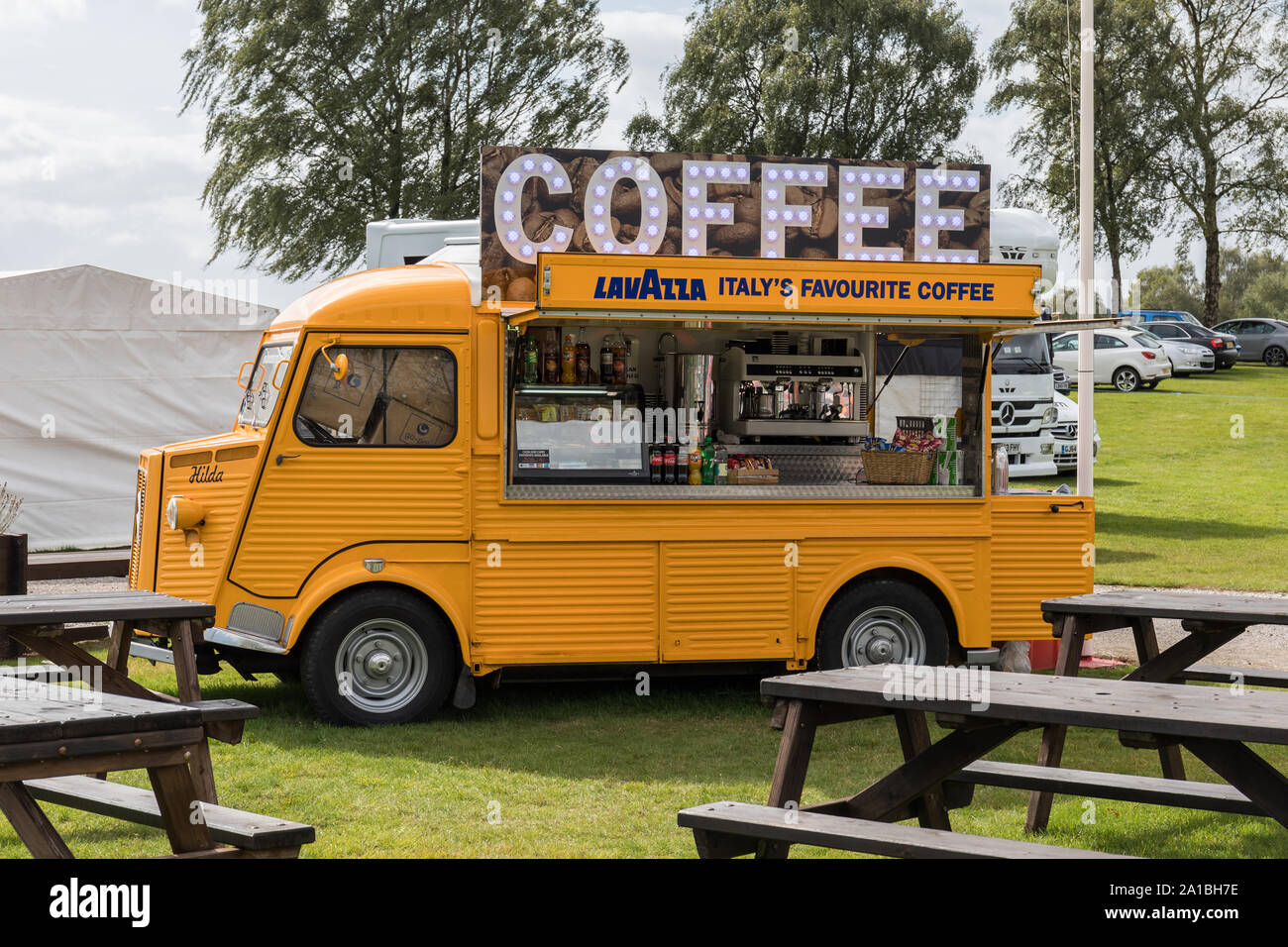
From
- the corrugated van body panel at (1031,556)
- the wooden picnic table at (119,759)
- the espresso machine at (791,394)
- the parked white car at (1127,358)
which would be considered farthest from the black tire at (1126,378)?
the wooden picnic table at (119,759)

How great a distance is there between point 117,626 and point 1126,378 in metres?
31.0

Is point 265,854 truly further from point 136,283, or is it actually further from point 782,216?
point 136,283

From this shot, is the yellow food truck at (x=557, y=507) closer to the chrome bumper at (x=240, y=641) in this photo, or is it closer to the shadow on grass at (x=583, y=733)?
the chrome bumper at (x=240, y=641)

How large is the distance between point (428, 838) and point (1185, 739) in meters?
3.07

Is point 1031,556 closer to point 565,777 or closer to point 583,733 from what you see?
point 583,733

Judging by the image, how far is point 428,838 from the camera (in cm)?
585

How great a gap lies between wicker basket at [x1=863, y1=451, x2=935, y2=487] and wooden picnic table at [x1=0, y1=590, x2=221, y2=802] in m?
4.33

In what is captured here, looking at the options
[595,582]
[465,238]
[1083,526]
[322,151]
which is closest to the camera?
[595,582]

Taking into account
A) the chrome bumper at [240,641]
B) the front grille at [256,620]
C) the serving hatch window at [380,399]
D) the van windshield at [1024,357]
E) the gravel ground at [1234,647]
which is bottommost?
the gravel ground at [1234,647]

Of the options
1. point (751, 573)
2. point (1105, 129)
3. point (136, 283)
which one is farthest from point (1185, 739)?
point (1105, 129)

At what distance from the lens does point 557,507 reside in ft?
27.1

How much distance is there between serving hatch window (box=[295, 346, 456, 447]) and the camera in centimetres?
813

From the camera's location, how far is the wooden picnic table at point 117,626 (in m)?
5.84
